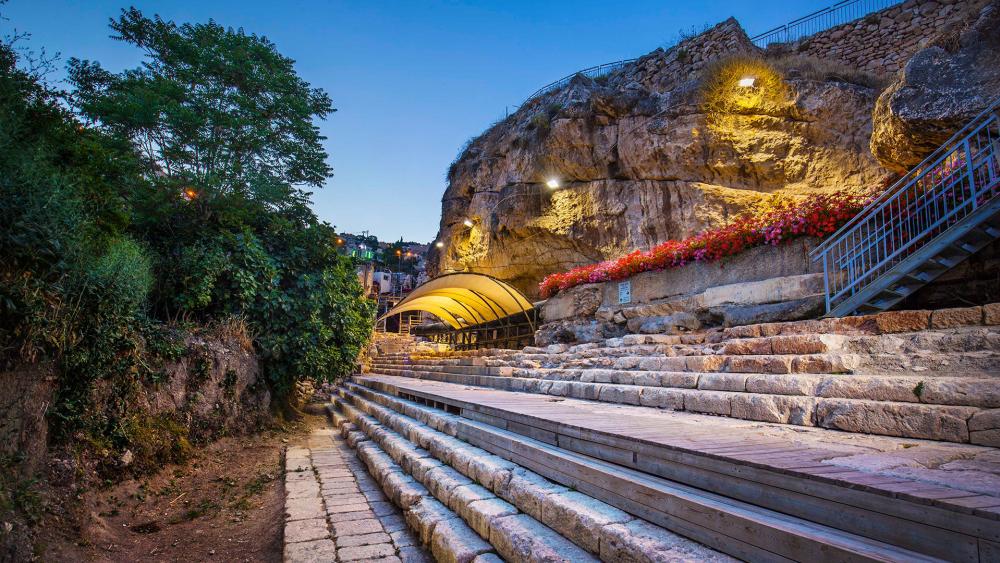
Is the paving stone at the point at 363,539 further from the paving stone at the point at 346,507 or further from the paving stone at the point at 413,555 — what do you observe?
the paving stone at the point at 346,507

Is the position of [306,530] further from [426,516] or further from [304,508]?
[426,516]

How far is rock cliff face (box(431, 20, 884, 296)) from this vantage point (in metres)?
14.3

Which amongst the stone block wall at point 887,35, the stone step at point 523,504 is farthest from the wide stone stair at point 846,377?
the stone block wall at point 887,35

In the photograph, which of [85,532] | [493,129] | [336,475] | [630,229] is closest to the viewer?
[85,532]

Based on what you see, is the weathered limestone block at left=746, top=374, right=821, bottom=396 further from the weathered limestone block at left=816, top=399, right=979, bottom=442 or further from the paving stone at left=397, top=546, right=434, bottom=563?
the paving stone at left=397, top=546, right=434, bottom=563

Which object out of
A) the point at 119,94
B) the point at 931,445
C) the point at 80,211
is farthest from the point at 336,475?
the point at 119,94

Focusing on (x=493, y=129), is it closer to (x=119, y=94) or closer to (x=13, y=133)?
(x=119, y=94)

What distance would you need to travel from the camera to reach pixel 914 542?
1418 millimetres

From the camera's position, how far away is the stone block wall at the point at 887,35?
47.5ft

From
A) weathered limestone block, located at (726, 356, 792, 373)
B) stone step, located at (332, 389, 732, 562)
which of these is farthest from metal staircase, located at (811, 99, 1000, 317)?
stone step, located at (332, 389, 732, 562)

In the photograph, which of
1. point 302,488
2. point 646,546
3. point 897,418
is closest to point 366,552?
point 302,488

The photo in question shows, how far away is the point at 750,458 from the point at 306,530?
3438 millimetres

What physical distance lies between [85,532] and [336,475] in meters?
2.34

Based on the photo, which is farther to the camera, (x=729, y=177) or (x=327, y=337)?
(x=729, y=177)
